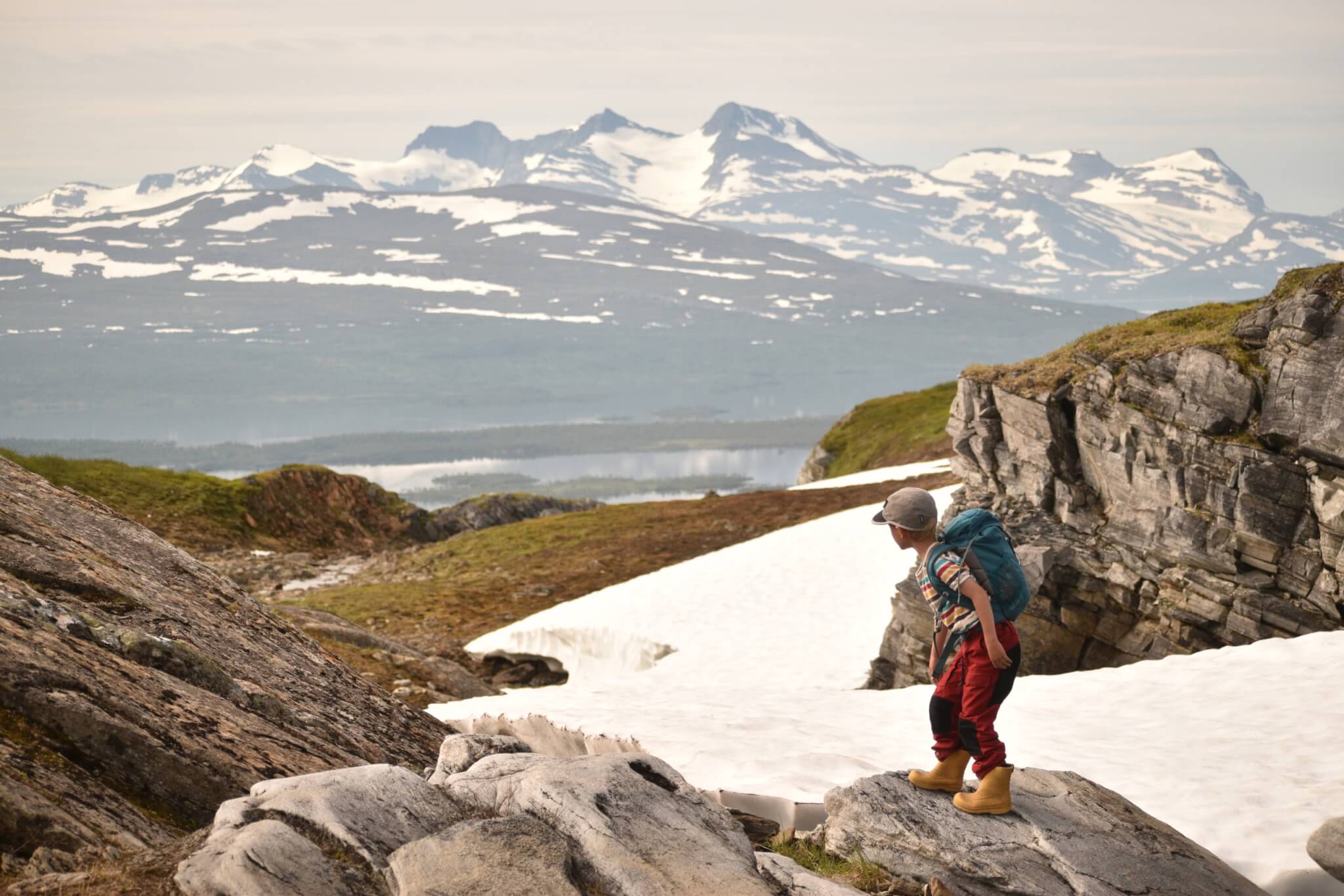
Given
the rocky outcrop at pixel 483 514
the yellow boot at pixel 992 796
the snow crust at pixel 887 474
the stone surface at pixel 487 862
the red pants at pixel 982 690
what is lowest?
the rocky outcrop at pixel 483 514

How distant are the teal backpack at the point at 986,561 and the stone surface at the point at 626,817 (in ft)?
10.2

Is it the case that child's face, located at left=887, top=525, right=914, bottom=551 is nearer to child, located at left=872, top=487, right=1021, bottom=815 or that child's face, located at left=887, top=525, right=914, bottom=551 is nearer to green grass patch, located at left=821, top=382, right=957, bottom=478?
child, located at left=872, top=487, right=1021, bottom=815

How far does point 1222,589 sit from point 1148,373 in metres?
5.11

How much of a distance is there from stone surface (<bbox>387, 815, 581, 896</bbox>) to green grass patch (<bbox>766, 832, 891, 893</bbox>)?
300 cm

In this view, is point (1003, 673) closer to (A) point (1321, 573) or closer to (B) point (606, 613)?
(A) point (1321, 573)

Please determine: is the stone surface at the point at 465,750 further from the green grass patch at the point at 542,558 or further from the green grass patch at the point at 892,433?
the green grass patch at the point at 892,433

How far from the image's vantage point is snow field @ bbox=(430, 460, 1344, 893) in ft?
45.3

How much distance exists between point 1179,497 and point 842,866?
16.7 meters

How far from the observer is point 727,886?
851 centimetres

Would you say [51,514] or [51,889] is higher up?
[51,514]

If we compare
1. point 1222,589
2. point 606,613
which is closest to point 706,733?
point 1222,589

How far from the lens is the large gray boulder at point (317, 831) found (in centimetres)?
756

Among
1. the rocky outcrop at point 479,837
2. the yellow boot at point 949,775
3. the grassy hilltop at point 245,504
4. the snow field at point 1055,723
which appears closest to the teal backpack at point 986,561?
the yellow boot at point 949,775

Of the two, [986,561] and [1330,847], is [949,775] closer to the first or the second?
[986,561]
